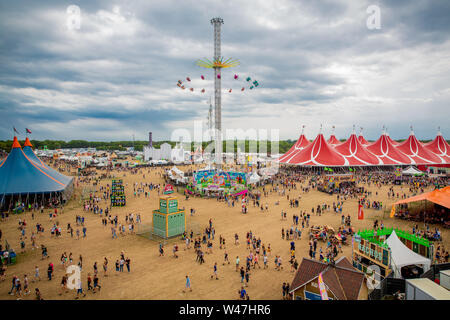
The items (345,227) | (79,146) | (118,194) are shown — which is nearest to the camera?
(345,227)

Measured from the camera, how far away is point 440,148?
156 feet

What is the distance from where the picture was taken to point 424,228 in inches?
640

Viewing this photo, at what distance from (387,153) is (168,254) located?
42.1 m

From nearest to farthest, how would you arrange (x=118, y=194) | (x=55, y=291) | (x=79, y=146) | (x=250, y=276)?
(x=55, y=291) < (x=250, y=276) < (x=118, y=194) < (x=79, y=146)

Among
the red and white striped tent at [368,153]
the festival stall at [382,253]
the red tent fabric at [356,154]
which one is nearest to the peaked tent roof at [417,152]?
the red and white striped tent at [368,153]

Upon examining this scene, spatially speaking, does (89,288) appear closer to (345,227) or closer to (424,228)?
(345,227)

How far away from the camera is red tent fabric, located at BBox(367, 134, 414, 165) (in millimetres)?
41094

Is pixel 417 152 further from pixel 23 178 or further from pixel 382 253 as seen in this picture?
pixel 23 178

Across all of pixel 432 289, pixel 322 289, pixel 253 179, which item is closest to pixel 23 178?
pixel 253 179

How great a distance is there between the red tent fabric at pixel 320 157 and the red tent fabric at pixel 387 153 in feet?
26.8

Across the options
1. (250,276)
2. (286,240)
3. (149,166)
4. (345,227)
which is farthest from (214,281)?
(149,166)
